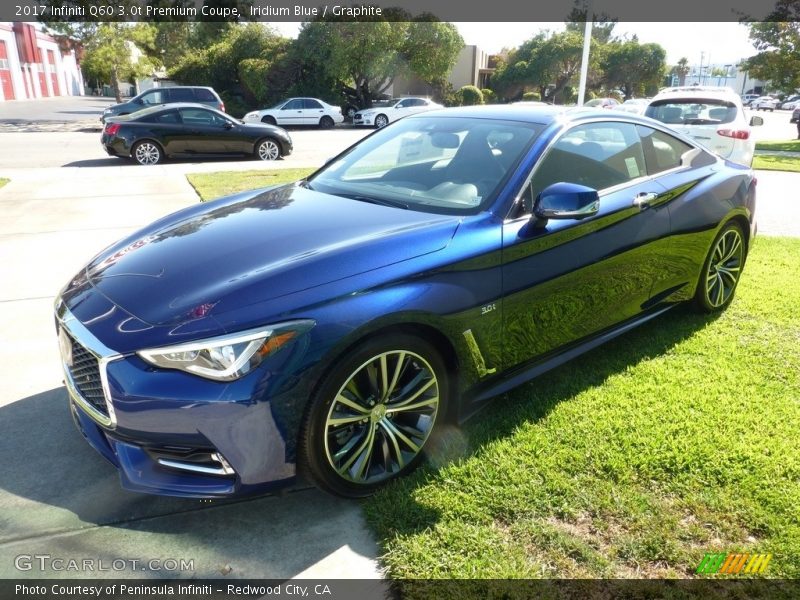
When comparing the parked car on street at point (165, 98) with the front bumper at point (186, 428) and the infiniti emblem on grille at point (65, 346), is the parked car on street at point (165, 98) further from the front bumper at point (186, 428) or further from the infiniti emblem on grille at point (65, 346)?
the front bumper at point (186, 428)

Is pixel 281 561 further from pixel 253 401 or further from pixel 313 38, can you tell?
pixel 313 38

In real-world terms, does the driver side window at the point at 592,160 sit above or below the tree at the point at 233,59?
below

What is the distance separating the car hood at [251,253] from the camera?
2441mm

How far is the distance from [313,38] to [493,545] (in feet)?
114

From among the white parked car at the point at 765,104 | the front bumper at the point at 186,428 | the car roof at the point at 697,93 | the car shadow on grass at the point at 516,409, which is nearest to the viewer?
the front bumper at the point at 186,428

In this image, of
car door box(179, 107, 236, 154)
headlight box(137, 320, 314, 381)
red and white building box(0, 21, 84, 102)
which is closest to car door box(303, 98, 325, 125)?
car door box(179, 107, 236, 154)

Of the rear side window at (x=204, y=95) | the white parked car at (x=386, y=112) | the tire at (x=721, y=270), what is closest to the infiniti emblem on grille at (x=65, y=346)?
the tire at (x=721, y=270)

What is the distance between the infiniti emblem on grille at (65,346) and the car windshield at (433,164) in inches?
63.1

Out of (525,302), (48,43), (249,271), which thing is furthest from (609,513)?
(48,43)

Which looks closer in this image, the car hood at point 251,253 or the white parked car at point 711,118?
the car hood at point 251,253

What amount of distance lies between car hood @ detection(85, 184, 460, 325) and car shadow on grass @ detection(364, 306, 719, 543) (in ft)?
3.20

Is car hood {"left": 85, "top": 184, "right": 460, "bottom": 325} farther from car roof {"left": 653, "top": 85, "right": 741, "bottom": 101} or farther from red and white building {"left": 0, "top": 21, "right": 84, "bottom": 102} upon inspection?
red and white building {"left": 0, "top": 21, "right": 84, "bottom": 102}

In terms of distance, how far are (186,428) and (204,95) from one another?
72.5 ft

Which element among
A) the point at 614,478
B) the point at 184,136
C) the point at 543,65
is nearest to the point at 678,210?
the point at 614,478
